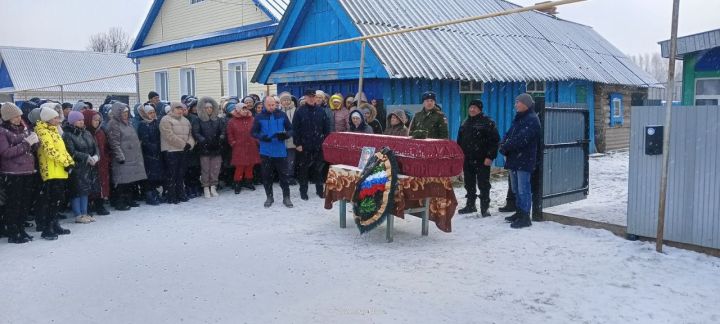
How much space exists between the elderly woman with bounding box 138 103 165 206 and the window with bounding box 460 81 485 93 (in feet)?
21.4

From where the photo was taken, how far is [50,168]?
6.66m

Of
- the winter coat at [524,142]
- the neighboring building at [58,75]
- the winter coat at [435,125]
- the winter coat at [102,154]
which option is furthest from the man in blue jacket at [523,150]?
the neighboring building at [58,75]

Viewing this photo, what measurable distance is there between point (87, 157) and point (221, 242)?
7.99 feet

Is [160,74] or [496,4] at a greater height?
[496,4]

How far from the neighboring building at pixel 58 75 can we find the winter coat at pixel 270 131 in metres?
27.2

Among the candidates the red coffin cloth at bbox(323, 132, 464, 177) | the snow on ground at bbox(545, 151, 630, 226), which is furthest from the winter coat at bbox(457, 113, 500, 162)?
the red coffin cloth at bbox(323, 132, 464, 177)

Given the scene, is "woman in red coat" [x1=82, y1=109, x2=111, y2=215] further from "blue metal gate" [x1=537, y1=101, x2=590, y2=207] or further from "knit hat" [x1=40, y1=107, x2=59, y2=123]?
"blue metal gate" [x1=537, y1=101, x2=590, y2=207]

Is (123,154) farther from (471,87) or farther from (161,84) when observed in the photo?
(161,84)

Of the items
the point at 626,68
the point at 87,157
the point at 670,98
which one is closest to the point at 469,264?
the point at 670,98

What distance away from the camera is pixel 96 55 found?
39.5m

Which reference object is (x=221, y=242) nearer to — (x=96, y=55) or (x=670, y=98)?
(x=670, y=98)

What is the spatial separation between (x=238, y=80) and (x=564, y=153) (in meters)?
11.9

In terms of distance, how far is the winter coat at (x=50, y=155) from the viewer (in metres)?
6.64

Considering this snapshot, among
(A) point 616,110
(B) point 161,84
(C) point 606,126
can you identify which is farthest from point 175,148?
(A) point 616,110
